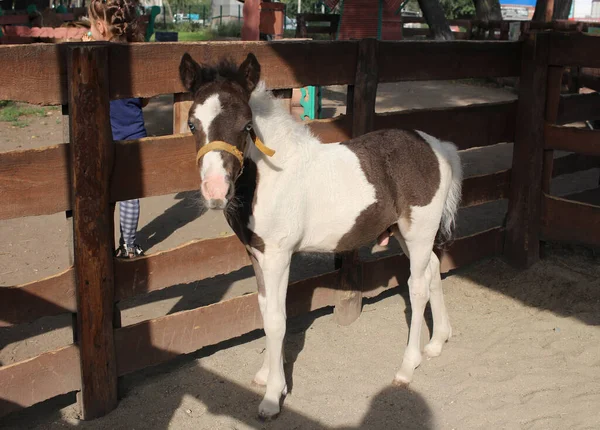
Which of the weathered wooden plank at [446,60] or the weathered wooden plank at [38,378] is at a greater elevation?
the weathered wooden plank at [446,60]

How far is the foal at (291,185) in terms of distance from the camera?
291cm

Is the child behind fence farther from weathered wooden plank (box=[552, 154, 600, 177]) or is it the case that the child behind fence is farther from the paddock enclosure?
weathered wooden plank (box=[552, 154, 600, 177])

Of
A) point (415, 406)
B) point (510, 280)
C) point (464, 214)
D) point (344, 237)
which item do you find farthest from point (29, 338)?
point (464, 214)

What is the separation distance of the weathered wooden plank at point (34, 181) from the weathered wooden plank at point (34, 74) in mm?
256

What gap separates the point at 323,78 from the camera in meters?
4.13

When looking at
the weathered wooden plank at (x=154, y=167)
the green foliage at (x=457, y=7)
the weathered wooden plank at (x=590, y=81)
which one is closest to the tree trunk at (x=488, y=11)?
the weathered wooden plank at (x=590, y=81)

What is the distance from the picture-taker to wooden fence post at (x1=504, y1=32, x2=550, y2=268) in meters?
5.14

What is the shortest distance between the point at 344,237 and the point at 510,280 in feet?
7.55

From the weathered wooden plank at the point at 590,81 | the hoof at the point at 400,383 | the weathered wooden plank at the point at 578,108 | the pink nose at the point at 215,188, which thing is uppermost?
the weathered wooden plank at the point at 590,81

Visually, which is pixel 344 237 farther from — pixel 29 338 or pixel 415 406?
pixel 29 338

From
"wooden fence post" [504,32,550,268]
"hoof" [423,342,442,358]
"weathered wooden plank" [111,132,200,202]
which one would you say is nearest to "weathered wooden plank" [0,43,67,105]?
"weathered wooden plank" [111,132,200,202]

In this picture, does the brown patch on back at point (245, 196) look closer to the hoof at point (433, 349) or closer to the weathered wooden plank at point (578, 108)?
the hoof at point (433, 349)

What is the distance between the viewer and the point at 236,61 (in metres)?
3.70

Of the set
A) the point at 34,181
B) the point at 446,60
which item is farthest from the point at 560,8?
the point at 34,181
